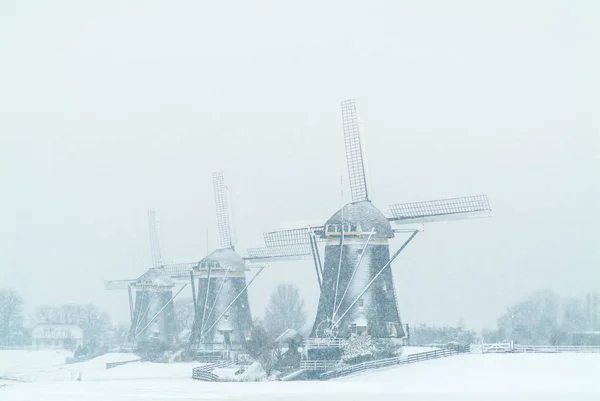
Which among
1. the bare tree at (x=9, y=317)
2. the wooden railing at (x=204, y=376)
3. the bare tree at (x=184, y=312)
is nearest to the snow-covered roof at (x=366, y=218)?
the wooden railing at (x=204, y=376)

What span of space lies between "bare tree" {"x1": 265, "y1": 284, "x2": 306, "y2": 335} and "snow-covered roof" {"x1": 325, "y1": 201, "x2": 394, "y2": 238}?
60.5ft

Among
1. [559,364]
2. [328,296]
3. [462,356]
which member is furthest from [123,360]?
[559,364]

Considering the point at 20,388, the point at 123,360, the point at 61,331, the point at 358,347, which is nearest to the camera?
the point at 358,347

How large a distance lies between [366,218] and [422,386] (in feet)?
22.8

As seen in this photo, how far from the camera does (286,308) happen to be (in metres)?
50.1

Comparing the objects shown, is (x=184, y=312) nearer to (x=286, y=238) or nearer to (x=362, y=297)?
(x=286, y=238)

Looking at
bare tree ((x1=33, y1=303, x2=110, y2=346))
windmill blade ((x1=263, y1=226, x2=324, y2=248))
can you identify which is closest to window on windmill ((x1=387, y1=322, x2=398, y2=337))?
windmill blade ((x1=263, y1=226, x2=324, y2=248))

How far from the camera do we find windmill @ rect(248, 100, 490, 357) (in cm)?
2998

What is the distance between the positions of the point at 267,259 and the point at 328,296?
9.37m

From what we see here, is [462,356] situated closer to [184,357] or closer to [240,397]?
[240,397]

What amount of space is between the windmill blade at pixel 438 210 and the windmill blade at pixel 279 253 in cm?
575

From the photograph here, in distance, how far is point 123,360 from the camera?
4541cm

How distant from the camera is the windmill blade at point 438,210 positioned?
29.6m

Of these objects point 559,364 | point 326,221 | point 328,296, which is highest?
point 326,221
